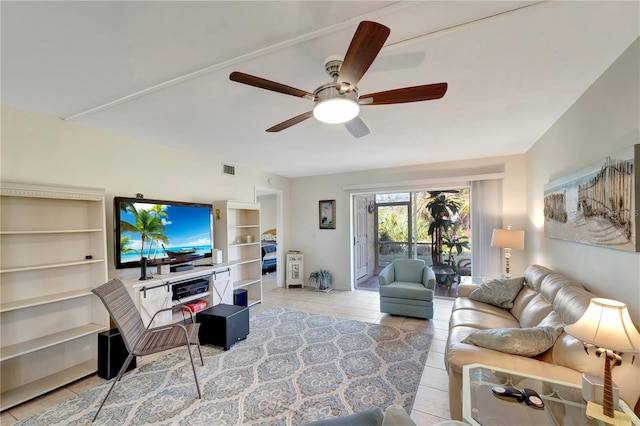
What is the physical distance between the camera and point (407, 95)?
159 centimetres

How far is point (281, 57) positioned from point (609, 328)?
88.0 inches

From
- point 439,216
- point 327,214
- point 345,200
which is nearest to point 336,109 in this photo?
point 345,200

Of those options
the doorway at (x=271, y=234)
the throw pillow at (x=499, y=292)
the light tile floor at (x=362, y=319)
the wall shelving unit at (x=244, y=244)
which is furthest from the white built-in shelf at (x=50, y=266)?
the throw pillow at (x=499, y=292)

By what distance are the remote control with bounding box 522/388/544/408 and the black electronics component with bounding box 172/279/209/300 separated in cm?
345

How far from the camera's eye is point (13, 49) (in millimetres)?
1559

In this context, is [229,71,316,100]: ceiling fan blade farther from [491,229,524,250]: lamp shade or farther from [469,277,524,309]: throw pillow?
[491,229,524,250]: lamp shade

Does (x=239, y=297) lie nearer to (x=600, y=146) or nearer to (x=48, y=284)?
(x=48, y=284)

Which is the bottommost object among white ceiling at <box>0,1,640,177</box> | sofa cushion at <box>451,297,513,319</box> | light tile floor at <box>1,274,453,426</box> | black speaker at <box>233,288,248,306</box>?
light tile floor at <box>1,274,453,426</box>

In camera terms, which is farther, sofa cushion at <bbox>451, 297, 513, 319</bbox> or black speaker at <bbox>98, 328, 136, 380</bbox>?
sofa cushion at <bbox>451, 297, 513, 319</bbox>

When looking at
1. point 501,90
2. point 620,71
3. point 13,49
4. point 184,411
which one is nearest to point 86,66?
point 13,49

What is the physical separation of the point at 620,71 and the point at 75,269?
15.3 ft

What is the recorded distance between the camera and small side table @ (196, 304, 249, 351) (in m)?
2.91

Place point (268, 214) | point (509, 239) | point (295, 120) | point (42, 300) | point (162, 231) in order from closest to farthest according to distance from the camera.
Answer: point (295, 120)
point (42, 300)
point (162, 231)
point (509, 239)
point (268, 214)

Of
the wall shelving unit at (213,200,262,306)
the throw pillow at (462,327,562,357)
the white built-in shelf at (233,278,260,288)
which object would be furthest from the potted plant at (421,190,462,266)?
the throw pillow at (462,327,562,357)
